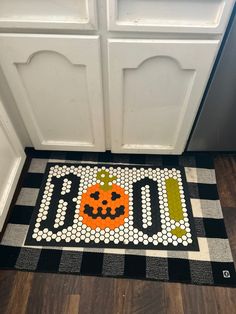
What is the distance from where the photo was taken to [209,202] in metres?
1.20

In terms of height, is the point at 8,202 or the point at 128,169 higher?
the point at 128,169

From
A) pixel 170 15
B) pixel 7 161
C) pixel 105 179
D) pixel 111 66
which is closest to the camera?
pixel 170 15

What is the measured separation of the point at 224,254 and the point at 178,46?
84 cm

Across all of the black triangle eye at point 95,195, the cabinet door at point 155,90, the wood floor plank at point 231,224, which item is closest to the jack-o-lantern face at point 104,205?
the black triangle eye at point 95,195

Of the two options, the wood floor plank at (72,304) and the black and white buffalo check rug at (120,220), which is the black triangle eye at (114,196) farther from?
the wood floor plank at (72,304)

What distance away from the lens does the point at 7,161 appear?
1.12 metres

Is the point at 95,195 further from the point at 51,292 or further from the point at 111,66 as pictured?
the point at 111,66

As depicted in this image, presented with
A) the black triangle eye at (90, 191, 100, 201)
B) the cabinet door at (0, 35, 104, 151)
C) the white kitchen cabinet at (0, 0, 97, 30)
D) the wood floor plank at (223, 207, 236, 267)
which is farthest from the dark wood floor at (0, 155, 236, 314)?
the white kitchen cabinet at (0, 0, 97, 30)

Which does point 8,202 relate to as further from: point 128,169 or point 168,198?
point 168,198

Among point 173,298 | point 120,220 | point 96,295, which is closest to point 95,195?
point 120,220

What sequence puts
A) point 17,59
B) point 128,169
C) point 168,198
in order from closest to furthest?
point 17,59, point 168,198, point 128,169

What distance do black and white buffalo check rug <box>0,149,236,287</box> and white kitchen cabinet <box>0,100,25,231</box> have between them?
3.3 inches

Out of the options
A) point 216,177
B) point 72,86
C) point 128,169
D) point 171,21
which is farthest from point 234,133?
point 72,86

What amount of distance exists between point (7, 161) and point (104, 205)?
479 mm
